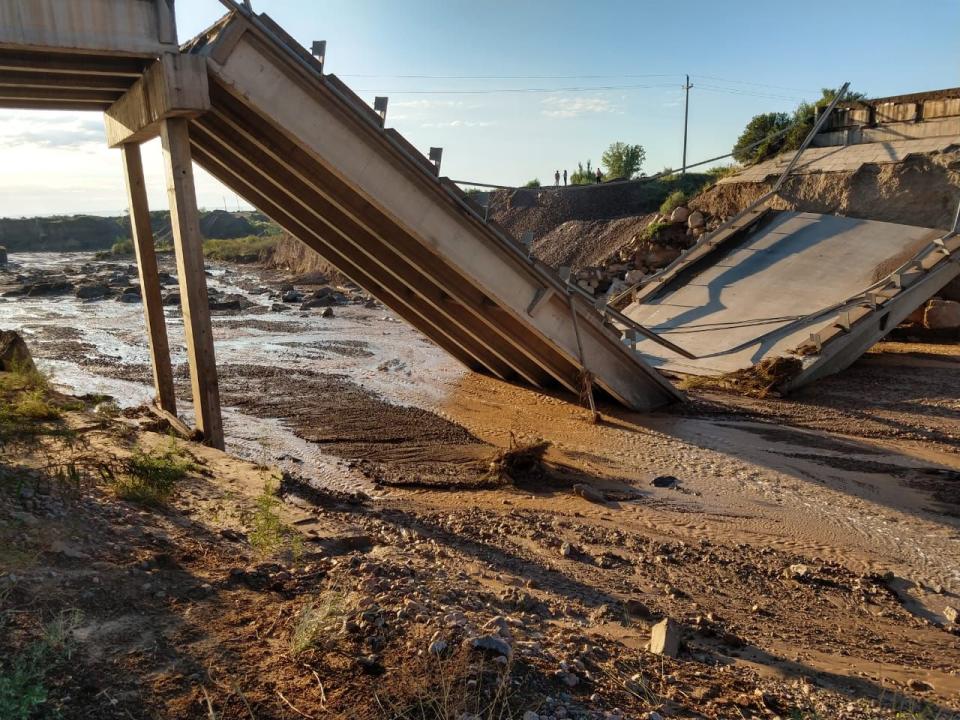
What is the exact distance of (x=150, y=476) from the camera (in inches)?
255

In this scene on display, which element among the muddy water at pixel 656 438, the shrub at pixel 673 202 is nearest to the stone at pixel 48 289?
the muddy water at pixel 656 438

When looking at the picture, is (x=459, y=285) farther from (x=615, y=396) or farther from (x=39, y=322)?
(x=39, y=322)

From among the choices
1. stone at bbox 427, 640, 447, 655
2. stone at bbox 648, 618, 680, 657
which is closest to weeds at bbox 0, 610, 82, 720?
stone at bbox 427, 640, 447, 655

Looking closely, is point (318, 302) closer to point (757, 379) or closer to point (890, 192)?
point (757, 379)

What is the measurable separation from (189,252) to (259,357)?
26.9 ft

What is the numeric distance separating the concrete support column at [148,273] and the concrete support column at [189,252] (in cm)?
213

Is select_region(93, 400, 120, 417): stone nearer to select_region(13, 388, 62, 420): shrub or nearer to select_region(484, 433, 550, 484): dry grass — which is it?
select_region(13, 388, 62, 420): shrub

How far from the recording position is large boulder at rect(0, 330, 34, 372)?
1039 centimetres

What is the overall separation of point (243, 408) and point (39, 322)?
1279 centimetres

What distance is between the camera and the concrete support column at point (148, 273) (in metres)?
10.2

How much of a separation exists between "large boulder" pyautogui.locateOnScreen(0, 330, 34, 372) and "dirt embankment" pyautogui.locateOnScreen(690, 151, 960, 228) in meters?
16.0

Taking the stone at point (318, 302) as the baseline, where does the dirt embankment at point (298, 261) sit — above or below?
above

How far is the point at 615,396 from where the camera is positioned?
12.0 m

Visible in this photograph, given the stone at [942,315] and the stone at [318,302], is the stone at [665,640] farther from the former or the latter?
the stone at [318,302]
